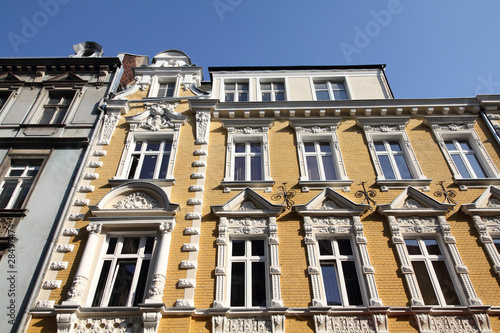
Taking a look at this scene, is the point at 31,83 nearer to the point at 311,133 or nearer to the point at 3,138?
the point at 3,138

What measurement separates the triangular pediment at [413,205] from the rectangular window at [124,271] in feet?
24.7

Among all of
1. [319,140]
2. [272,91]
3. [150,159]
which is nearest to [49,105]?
[150,159]

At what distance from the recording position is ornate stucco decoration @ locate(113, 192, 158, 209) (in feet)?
36.1

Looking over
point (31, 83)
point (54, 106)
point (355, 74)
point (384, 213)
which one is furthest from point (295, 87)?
point (31, 83)

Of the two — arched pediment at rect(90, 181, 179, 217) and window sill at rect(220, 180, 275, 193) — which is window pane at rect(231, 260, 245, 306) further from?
window sill at rect(220, 180, 275, 193)

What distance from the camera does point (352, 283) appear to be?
9461mm

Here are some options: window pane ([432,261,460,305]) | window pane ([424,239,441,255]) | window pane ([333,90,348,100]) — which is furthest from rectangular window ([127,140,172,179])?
window pane ([432,261,460,305])

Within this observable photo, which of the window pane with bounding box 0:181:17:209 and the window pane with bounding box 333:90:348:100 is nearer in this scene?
the window pane with bounding box 0:181:17:209

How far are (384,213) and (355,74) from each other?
8161mm

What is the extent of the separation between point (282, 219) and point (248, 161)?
119 inches

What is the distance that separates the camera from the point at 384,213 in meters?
10.7

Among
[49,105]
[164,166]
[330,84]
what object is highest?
[330,84]

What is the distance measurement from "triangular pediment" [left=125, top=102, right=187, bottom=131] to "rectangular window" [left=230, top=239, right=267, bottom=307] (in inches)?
234

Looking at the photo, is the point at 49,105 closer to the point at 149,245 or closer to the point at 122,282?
the point at 149,245
